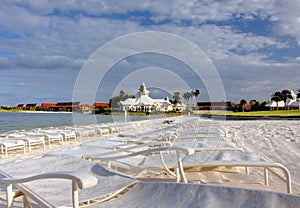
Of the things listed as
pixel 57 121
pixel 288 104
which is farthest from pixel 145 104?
pixel 288 104

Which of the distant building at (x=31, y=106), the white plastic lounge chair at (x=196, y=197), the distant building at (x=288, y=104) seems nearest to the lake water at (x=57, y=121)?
the white plastic lounge chair at (x=196, y=197)

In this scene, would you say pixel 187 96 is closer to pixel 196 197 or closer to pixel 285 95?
pixel 196 197

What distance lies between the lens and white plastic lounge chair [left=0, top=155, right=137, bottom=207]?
1.77 metres

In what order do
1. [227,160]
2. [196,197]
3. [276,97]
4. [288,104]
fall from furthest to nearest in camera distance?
1. [288,104]
2. [276,97]
3. [227,160]
4. [196,197]

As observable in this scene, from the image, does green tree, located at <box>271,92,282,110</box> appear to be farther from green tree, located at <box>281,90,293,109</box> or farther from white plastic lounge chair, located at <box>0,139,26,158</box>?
white plastic lounge chair, located at <box>0,139,26,158</box>

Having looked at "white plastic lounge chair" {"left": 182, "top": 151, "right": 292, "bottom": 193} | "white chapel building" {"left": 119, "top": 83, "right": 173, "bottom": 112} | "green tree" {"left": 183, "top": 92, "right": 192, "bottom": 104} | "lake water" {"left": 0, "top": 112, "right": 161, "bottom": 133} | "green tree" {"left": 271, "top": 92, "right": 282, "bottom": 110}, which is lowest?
"lake water" {"left": 0, "top": 112, "right": 161, "bottom": 133}

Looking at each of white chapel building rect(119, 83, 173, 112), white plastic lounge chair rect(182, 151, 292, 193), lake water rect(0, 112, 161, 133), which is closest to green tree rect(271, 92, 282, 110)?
white chapel building rect(119, 83, 173, 112)

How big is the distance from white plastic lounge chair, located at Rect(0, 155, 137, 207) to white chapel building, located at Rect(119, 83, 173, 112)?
39.3 ft

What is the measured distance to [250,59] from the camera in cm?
2103

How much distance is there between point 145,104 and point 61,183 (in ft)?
49.7

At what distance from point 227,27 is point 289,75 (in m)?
11.4

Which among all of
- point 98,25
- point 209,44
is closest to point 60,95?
point 98,25

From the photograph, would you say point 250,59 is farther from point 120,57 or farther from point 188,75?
point 120,57

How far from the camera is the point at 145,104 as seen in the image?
1725 centimetres
